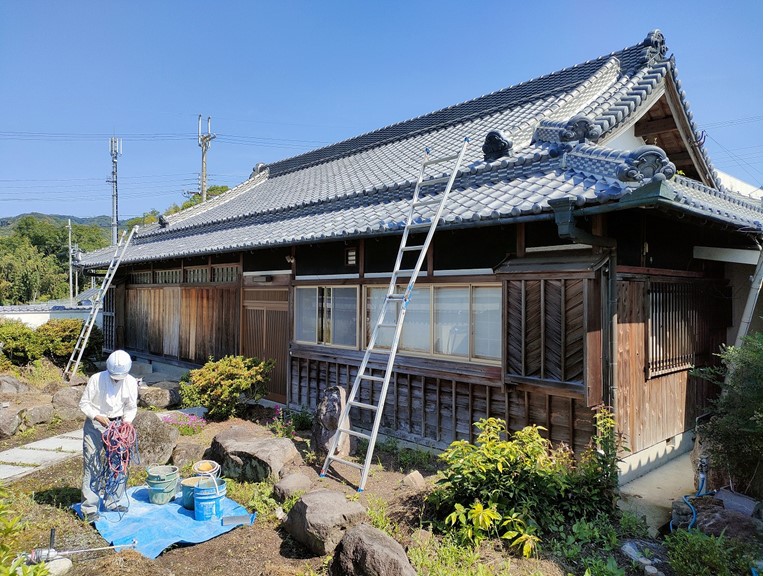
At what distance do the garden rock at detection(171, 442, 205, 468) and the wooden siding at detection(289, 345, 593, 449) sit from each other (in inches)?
96.4

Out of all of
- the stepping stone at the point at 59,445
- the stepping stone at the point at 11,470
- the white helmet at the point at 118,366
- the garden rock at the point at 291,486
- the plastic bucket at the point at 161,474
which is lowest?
the stepping stone at the point at 59,445

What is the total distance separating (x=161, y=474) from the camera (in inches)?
231

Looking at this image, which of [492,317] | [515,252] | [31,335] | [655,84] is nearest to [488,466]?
[492,317]

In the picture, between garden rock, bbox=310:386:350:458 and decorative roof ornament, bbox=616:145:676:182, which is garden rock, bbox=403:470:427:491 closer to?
garden rock, bbox=310:386:350:458

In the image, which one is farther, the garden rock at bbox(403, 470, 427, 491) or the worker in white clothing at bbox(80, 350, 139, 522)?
the garden rock at bbox(403, 470, 427, 491)

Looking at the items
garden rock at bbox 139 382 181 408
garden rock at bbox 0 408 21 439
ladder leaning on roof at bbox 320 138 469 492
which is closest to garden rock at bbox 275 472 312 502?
ladder leaning on roof at bbox 320 138 469 492

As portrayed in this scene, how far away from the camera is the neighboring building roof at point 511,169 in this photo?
5855 mm

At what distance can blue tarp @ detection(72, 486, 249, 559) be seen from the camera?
16.3 ft

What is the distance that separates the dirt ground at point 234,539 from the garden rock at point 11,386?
647 cm

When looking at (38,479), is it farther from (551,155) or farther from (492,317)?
(551,155)

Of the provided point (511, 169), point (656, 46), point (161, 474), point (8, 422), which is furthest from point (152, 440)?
point (656, 46)

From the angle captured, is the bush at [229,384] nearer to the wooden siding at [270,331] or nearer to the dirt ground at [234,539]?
the wooden siding at [270,331]

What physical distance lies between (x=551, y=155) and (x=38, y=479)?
8451 millimetres

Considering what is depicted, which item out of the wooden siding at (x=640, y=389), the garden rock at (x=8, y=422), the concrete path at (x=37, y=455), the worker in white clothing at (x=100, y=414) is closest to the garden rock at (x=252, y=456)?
the worker in white clothing at (x=100, y=414)
